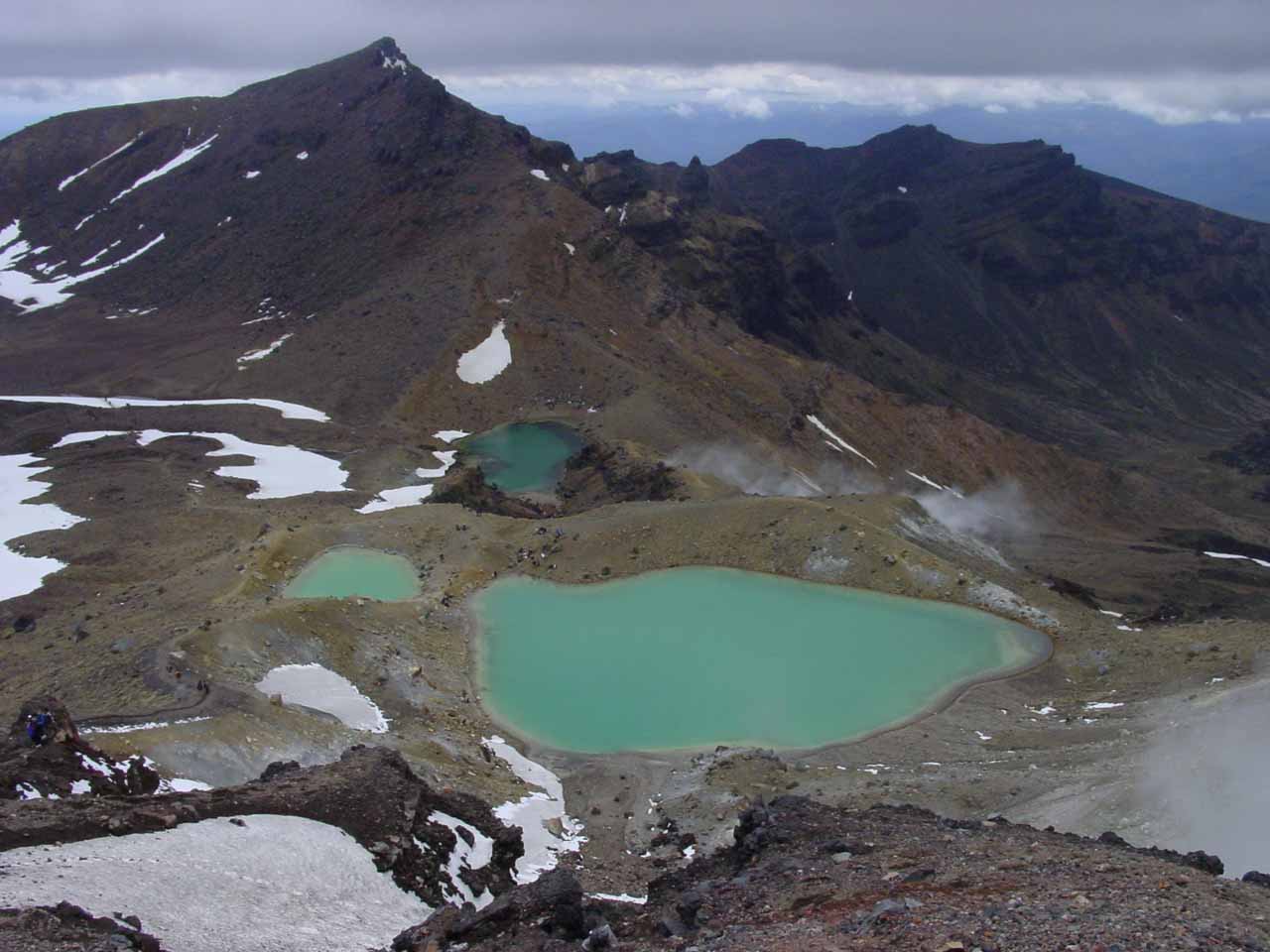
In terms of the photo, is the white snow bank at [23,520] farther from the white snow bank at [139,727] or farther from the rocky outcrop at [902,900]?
the rocky outcrop at [902,900]

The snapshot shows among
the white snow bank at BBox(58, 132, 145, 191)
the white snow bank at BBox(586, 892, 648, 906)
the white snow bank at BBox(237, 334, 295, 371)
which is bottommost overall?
the white snow bank at BBox(586, 892, 648, 906)

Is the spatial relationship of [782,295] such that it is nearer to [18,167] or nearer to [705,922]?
[18,167]

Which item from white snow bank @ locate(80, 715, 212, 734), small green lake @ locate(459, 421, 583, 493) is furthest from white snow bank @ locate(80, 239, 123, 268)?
white snow bank @ locate(80, 715, 212, 734)

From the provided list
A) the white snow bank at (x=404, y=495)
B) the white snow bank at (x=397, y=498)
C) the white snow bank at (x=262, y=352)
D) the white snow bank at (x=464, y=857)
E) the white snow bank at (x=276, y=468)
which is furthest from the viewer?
the white snow bank at (x=262, y=352)

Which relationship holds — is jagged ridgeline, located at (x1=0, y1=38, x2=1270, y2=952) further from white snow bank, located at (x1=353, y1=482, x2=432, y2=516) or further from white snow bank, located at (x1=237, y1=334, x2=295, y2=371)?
white snow bank, located at (x1=237, y1=334, x2=295, y2=371)

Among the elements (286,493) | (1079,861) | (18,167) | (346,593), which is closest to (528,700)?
(346,593)

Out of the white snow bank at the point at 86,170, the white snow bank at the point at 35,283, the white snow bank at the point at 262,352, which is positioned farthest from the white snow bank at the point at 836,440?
the white snow bank at the point at 86,170

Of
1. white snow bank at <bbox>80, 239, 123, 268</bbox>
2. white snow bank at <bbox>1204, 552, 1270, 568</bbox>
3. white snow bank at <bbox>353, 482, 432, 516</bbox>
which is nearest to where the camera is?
white snow bank at <bbox>353, 482, 432, 516</bbox>
